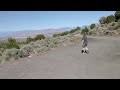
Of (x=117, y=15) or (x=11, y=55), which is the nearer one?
(x=11, y=55)

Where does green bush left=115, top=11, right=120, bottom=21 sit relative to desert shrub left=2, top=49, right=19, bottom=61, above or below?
above

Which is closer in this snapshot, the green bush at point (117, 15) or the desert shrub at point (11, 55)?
the desert shrub at point (11, 55)

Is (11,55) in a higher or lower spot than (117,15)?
lower

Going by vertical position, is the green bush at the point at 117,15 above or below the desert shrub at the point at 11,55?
above

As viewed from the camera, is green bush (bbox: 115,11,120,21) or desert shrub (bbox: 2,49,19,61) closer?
desert shrub (bbox: 2,49,19,61)
